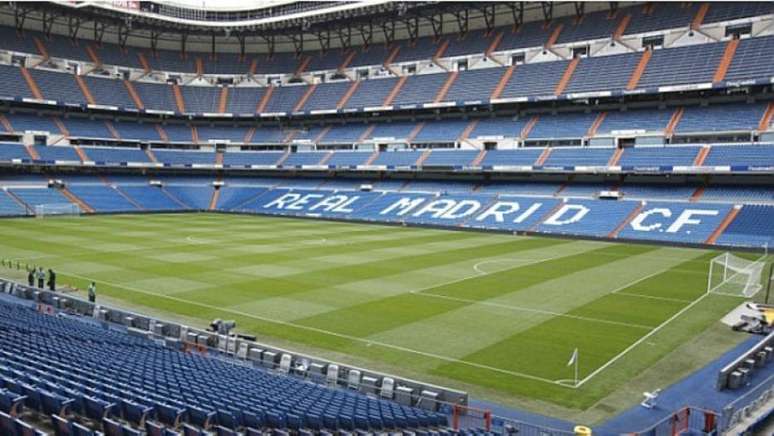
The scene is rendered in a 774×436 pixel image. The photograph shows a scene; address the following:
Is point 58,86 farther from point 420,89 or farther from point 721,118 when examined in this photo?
point 721,118

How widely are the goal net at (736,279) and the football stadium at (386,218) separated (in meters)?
0.22

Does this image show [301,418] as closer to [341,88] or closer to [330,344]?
[330,344]

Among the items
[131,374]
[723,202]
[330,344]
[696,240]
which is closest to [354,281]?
[330,344]

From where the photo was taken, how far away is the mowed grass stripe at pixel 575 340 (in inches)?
695

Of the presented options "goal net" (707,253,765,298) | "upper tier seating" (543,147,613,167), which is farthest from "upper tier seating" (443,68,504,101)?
"goal net" (707,253,765,298)

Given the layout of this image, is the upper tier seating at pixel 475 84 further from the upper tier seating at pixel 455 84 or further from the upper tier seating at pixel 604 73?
the upper tier seating at pixel 604 73

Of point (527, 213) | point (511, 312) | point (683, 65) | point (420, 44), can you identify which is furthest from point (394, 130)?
point (511, 312)

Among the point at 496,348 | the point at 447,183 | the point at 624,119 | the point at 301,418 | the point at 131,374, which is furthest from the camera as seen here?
the point at 447,183

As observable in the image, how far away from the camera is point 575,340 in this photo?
19.9 metres

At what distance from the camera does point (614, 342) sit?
19.9m

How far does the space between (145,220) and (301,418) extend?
53.1 metres

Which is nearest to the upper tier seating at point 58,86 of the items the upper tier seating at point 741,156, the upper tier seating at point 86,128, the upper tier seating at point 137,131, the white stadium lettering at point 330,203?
the upper tier seating at point 86,128

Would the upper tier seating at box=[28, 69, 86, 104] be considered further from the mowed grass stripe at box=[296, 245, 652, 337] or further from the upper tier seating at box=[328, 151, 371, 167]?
the mowed grass stripe at box=[296, 245, 652, 337]

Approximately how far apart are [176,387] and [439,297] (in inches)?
624
